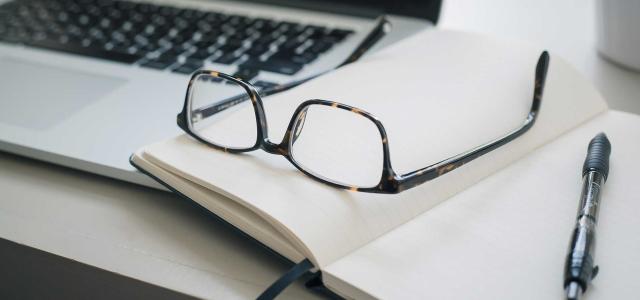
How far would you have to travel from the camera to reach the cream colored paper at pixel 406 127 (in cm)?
41

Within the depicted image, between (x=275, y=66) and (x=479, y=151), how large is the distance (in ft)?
0.94

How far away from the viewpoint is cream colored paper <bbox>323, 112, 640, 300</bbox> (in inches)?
14.8

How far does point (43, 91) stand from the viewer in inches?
25.8

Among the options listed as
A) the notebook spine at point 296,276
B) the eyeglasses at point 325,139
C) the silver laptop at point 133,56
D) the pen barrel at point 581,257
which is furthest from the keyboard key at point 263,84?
the pen barrel at point 581,257

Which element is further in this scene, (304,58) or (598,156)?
(304,58)

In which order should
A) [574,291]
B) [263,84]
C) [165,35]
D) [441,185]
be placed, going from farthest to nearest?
[165,35] < [263,84] < [441,185] < [574,291]

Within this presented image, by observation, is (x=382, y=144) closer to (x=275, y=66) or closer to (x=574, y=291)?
(x=574, y=291)

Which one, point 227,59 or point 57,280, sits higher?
point 227,59

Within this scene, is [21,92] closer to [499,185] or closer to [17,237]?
[17,237]

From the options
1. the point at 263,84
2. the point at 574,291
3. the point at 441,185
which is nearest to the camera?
the point at 574,291

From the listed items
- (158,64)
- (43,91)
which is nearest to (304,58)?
(158,64)

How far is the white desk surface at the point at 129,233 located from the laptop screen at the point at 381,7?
16.3 inches

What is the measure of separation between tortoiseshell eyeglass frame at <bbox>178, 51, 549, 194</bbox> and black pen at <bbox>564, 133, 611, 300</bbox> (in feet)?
0.19

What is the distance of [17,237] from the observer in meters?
0.47
